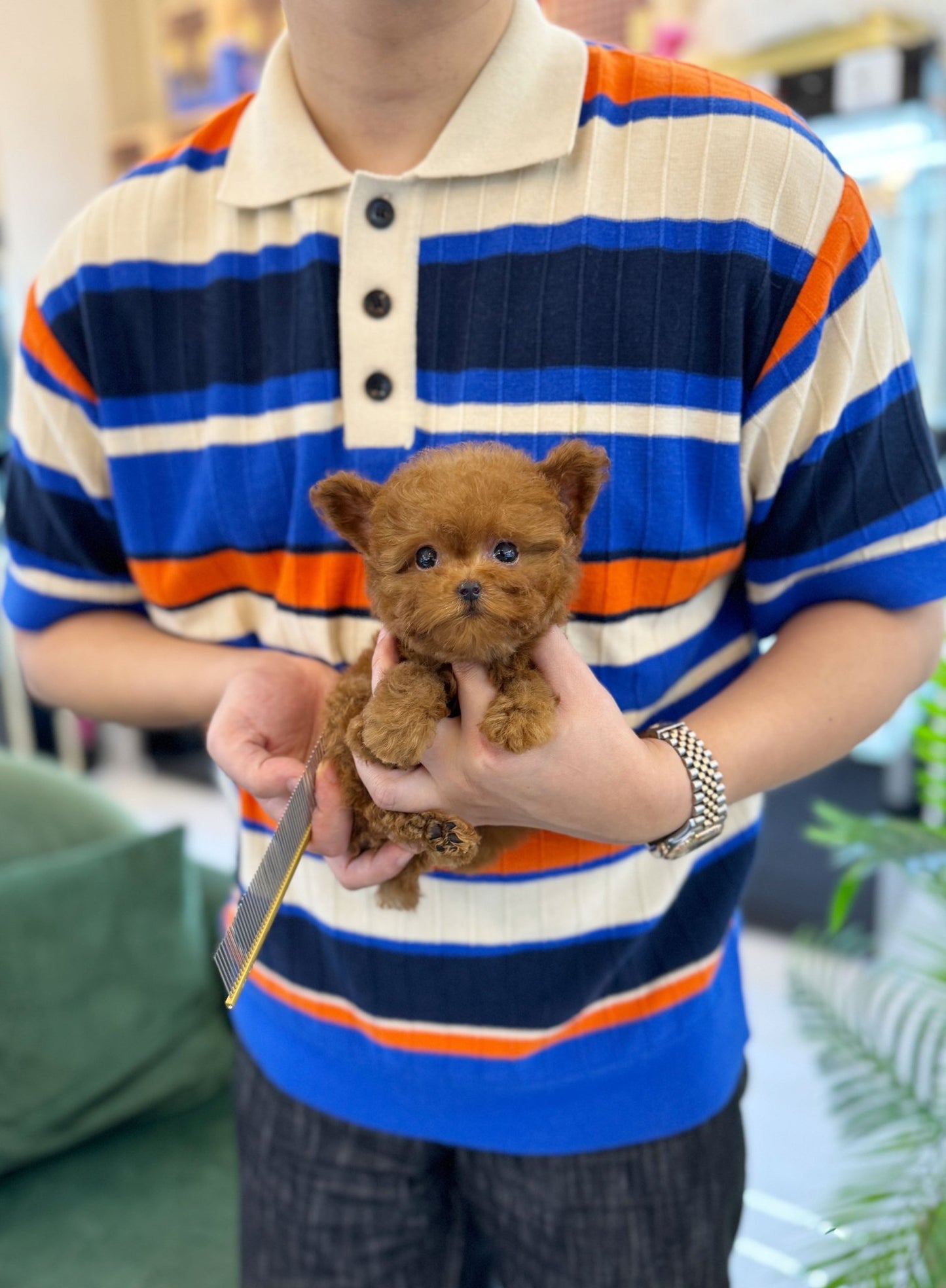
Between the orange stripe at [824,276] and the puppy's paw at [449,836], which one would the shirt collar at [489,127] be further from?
the puppy's paw at [449,836]

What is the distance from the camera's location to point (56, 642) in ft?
2.78

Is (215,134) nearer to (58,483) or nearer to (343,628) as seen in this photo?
(58,483)

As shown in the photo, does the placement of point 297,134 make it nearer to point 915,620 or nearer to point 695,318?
point 695,318

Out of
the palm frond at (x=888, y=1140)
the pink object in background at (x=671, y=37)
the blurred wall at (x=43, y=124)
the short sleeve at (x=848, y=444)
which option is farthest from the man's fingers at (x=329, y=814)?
the blurred wall at (x=43, y=124)

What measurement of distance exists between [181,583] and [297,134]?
341mm

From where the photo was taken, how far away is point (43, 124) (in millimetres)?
3711

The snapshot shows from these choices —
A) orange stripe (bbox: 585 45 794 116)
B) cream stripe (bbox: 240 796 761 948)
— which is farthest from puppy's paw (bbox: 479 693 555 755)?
orange stripe (bbox: 585 45 794 116)

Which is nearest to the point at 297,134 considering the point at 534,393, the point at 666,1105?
the point at 534,393

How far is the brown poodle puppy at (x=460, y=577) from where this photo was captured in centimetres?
51

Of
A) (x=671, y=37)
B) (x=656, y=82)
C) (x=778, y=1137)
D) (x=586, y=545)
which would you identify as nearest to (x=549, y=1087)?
(x=586, y=545)

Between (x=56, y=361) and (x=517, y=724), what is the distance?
501 mm

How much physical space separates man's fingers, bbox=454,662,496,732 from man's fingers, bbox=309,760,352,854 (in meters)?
0.10

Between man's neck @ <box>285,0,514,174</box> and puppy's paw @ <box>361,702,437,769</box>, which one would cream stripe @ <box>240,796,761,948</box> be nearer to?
puppy's paw @ <box>361,702,437,769</box>

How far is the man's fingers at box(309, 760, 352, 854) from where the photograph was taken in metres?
0.59
